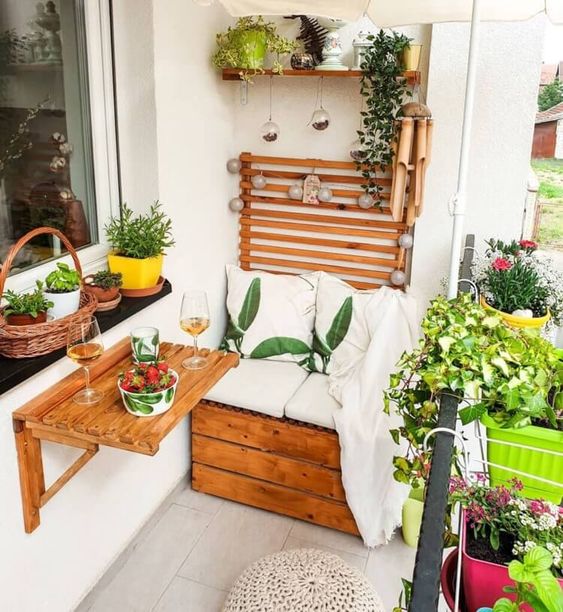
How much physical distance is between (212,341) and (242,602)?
4.34 ft

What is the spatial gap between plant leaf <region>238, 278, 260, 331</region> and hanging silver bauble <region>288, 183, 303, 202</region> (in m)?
0.42

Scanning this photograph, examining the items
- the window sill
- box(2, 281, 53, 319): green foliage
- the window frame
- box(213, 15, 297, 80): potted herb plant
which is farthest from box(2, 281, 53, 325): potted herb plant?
box(213, 15, 297, 80): potted herb plant

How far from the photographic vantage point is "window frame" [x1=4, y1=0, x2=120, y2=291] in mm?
2180

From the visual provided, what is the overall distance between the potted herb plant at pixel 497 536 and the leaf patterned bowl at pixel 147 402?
0.93m

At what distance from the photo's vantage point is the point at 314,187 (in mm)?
2971

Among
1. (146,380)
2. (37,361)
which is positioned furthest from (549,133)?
(37,361)

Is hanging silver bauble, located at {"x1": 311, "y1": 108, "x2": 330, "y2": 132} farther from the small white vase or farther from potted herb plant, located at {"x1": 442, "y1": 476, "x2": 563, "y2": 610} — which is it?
potted herb plant, located at {"x1": 442, "y1": 476, "x2": 563, "y2": 610}

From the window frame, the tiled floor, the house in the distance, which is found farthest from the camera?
the house in the distance

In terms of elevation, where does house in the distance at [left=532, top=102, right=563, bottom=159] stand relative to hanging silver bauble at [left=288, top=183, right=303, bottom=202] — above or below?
above

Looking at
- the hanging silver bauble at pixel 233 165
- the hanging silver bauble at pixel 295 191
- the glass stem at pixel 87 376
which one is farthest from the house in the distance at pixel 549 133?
the glass stem at pixel 87 376

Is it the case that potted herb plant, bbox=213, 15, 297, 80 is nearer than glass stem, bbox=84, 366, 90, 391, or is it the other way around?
glass stem, bbox=84, 366, 90, 391

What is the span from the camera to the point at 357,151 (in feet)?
9.14

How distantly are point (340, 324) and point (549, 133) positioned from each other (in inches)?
47.5

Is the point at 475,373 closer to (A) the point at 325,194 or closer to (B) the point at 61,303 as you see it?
(B) the point at 61,303
